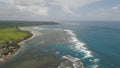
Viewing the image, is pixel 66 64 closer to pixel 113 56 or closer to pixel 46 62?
pixel 46 62

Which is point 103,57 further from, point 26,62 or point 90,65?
point 26,62

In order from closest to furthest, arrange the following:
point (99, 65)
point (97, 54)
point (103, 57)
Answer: point (99, 65)
point (103, 57)
point (97, 54)

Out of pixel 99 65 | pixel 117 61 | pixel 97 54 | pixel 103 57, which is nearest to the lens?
pixel 99 65

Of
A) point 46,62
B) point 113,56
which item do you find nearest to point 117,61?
point 113,56

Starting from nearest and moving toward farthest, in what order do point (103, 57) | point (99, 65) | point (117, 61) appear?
point (99, 65) < point (117, 61) < point (103, 57)

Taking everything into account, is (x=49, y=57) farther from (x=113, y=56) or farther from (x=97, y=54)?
(x=113, y=56)

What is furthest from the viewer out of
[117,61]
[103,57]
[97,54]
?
[97,54]

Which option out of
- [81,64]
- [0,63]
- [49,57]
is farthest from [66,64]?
[0,63]

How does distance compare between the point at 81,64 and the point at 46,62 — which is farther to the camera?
the point at 46,62
